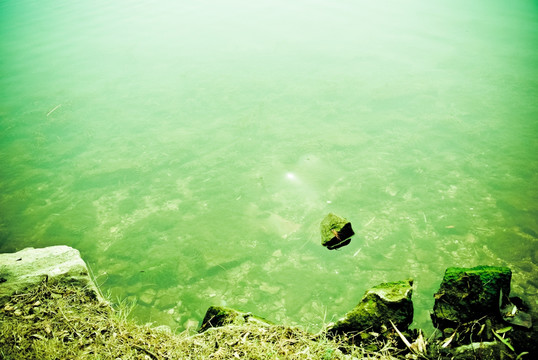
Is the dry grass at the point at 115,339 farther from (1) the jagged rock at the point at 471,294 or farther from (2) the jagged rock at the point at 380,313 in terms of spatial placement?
(1) the jagged rock at the point at 471,294

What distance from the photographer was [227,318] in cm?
149

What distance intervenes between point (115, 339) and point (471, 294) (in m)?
1.69

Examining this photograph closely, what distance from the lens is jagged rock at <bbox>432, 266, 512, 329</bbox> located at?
4.51ft

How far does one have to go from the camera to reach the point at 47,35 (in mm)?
6336

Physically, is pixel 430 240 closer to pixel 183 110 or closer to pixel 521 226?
pixel 521 226

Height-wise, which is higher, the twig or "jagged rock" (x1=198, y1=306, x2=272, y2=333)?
the twig

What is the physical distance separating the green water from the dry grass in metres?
0.34

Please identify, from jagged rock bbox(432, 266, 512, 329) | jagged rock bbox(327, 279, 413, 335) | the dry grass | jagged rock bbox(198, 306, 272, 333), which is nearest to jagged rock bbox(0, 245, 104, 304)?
the dry grass

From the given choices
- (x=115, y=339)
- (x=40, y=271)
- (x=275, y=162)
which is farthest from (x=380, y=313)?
(x=40, y=271)

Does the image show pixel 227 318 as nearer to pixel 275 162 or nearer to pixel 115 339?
pixel 115 339

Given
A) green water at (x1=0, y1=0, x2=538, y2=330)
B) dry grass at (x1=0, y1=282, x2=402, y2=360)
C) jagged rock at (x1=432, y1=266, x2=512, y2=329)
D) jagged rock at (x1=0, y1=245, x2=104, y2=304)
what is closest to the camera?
dry grass at (x1=0, y1=282, x2=402, y2=360)

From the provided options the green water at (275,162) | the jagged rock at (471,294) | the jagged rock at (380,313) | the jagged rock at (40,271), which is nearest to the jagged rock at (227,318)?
the green water at (275,162)

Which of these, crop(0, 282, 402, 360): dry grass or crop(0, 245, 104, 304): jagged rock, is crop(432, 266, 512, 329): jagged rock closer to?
crop(0, 282, 402, 360): dry grass

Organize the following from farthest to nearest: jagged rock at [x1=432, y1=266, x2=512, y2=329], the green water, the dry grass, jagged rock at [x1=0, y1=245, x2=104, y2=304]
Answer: the green water → jagged rock at [x1=0, y1=245, x2=104, y2=304] → jagged rock at [x1=432, y1=266, x2=512, y2=329] → the dry grass
